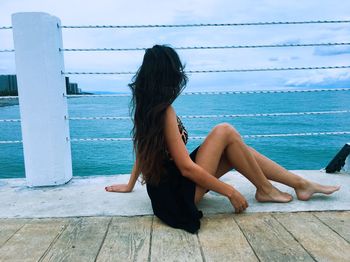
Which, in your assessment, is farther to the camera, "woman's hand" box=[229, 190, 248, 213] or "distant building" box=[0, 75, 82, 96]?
"distant building" box=[0, 75, 82, 96]

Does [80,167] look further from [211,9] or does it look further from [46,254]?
[46,254]

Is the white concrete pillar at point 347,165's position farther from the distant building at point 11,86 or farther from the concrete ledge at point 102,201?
the distant building at point 11,86

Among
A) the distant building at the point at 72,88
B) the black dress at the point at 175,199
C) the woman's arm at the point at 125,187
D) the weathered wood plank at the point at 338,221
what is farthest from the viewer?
the distant building at the point at 72,88

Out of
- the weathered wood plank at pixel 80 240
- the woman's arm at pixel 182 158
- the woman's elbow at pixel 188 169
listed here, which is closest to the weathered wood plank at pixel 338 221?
the woman's arm at pixel 182 158

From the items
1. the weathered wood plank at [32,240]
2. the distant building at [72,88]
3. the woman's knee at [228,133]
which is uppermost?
the distant building at [72,88]

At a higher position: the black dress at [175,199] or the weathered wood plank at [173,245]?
the black dress at [175,199]

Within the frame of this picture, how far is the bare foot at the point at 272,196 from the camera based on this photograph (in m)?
1.98

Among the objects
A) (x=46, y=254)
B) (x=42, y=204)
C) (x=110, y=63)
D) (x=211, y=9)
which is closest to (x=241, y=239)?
(x=46, y=254)

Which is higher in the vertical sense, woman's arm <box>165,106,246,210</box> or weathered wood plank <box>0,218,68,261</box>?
woman's arm <box>165,106,246,210</box>

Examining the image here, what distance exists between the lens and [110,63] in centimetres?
278

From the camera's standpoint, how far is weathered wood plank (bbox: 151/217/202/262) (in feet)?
4.51

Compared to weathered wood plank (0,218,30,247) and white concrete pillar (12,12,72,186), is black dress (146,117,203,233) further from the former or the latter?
white concrete pillar (12,12,72,186)

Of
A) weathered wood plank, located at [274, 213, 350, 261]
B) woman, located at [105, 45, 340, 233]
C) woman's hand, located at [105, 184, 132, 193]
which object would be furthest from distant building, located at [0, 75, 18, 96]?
weathered wood plank, located at [274, 213, 350, 261]

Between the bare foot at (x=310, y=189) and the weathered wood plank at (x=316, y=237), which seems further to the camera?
the bare foot at (x=310, y=189)
